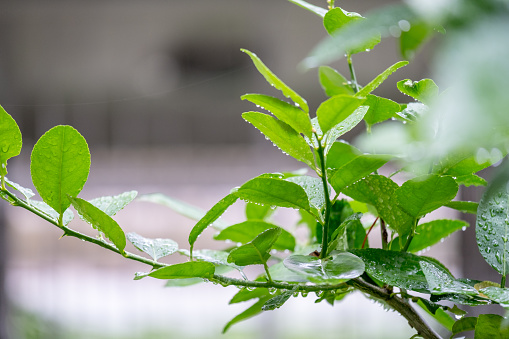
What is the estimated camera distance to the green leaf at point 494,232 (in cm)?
23

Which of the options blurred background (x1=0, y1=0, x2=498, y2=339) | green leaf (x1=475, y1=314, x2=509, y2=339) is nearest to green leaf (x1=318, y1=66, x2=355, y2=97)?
green leaf (x1=475, y1=314, x2=509, y2=339)

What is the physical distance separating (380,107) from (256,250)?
0.10 meters

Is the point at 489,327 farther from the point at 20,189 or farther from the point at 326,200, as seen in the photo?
the point at 20,189

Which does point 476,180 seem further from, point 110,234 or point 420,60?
point 420,60

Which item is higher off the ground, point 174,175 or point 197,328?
point 174,175

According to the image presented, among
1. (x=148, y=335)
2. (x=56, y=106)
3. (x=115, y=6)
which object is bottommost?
(x=148, y=335)

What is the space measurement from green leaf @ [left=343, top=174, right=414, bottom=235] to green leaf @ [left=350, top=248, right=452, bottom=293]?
16 mm

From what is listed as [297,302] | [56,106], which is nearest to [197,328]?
[297,302]

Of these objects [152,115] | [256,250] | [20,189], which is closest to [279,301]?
[256,250]

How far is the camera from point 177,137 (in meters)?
3.52

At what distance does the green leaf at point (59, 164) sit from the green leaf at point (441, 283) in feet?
0.49

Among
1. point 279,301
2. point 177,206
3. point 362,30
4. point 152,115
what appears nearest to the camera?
point 362,30

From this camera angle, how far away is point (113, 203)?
0.25 meters

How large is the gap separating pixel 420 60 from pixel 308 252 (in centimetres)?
342
